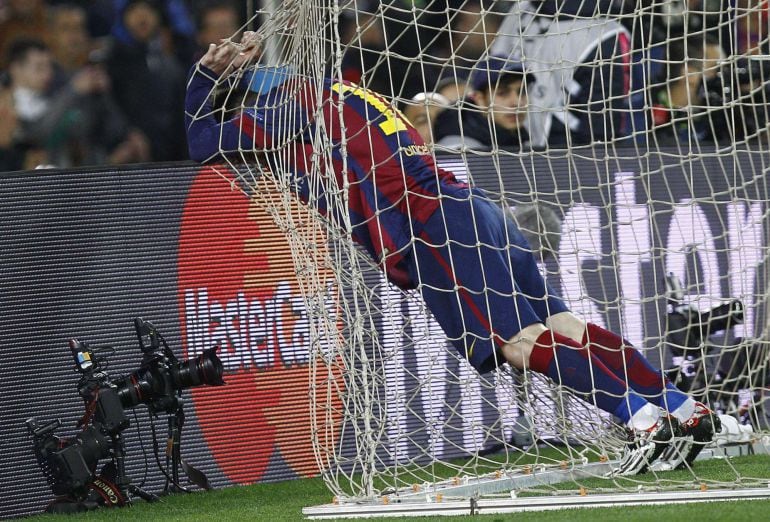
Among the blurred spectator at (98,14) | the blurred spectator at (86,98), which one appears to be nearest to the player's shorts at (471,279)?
the blurred spectator at (86,98)

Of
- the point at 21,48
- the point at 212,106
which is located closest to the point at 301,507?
the point at 212,106

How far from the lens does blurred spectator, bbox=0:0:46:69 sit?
5785mm

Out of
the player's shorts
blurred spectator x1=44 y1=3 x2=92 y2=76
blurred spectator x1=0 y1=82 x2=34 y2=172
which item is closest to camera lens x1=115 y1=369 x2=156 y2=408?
the player's shorts

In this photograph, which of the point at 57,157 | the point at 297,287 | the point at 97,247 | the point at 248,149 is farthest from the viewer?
the point at 57,157

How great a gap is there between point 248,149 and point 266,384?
1.29 m

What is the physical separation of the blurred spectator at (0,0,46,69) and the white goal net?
3.47ft

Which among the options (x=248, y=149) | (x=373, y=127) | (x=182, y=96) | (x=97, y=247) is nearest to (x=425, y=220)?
(x=373, y=127)

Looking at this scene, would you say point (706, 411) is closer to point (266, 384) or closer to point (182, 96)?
point (266, 384)

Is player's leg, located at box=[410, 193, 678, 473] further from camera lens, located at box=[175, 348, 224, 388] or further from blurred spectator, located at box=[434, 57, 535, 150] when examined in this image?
blurred spectator, located at box=[434, 57, 535, 150]

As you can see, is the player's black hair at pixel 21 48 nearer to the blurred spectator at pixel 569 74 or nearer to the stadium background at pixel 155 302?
the stadium background at pixel 155 302

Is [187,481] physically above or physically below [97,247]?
below

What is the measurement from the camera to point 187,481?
4996 millimetres

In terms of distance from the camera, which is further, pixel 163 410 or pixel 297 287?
pixel 297 287

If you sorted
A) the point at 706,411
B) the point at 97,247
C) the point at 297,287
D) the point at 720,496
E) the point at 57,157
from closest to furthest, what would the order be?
1. the point at 720,496
2. the point at 706,411
3. the point at 97,247
4. the point at 297,287
5. the point at 57,157
